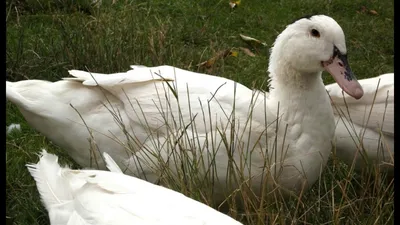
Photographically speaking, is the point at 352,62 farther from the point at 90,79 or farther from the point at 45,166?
the point at 45,166

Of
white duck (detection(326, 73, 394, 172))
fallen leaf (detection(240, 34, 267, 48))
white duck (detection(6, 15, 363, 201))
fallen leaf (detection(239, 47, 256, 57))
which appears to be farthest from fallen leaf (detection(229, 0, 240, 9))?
white duck (detection(6, 15, 363, 201))

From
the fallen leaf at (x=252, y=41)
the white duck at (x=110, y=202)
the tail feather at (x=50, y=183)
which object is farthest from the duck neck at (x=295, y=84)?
the fallen leaf at (x=252, y=41)

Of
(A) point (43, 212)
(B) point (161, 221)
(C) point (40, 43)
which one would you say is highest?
(B) point (161, 221)

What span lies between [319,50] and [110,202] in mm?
1537

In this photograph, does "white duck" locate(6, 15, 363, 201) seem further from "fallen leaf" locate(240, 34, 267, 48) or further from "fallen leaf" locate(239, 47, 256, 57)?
"fallen leaf" locate(240, 34, 267, 48)

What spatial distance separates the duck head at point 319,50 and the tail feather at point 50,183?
1370 mm

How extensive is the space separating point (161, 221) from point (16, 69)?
2.91 metres

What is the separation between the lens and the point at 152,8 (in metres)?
6.00

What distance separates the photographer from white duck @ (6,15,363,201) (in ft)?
10.5

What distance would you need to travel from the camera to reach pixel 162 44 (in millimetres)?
4863

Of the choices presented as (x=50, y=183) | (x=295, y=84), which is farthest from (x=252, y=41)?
(x=50, y=183)

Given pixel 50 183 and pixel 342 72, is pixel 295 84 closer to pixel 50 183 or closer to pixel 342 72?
pixel 342 72
